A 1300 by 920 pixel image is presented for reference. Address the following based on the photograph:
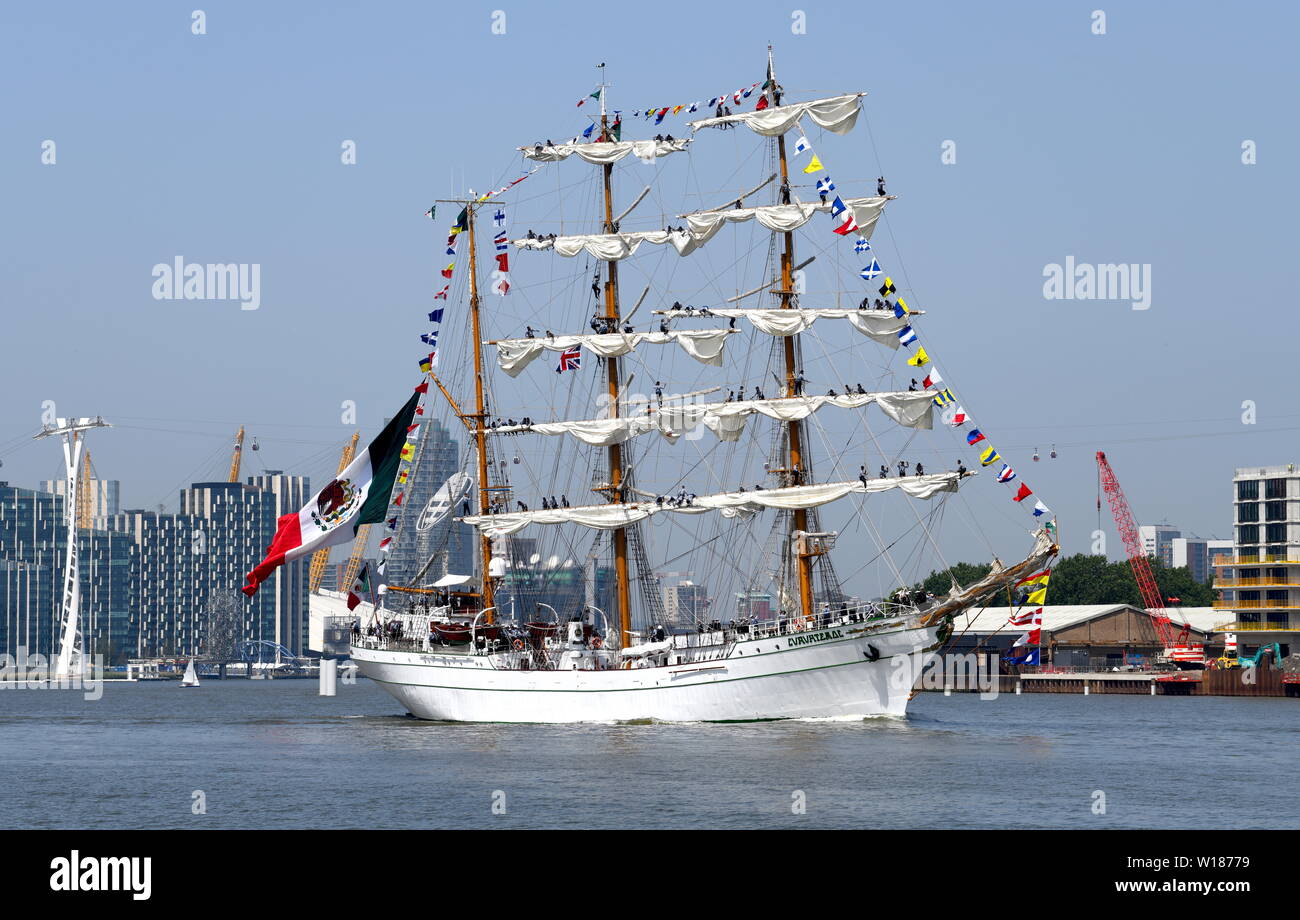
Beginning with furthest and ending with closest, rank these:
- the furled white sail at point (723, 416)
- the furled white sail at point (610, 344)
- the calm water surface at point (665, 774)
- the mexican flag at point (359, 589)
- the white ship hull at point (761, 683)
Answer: the mexican flag at point (359, 589)
the furled white sail at point (610, 344)
the furled white sail at point (723, 416)
the white ship hull at point (761, 683)
the calm water surface at point (665, 774)

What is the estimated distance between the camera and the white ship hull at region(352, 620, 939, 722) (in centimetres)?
7406

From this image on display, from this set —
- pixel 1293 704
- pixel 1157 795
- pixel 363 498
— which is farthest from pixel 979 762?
pixel 1293 704

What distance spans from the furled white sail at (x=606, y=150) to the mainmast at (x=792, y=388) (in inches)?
204

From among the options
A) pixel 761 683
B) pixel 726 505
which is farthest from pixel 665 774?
pixel 726 505

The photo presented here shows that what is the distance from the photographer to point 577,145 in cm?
8644

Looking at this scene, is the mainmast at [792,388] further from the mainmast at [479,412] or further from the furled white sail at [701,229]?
the mainmast at [479,412]

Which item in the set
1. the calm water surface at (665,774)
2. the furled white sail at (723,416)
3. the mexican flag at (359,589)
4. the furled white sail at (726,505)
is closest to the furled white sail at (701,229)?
the furled white sail at (723,416)

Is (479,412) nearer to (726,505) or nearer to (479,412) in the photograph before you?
(479,412)

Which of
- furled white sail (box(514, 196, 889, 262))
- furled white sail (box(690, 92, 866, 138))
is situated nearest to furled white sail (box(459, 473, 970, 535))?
furled white sail (box(514, 196, 889, 262))

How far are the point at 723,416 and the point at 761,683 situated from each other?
14.9m

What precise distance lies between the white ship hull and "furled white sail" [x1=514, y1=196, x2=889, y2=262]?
64.5ft

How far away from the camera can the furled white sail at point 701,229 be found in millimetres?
79812

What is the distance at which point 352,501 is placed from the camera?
3349 inches
